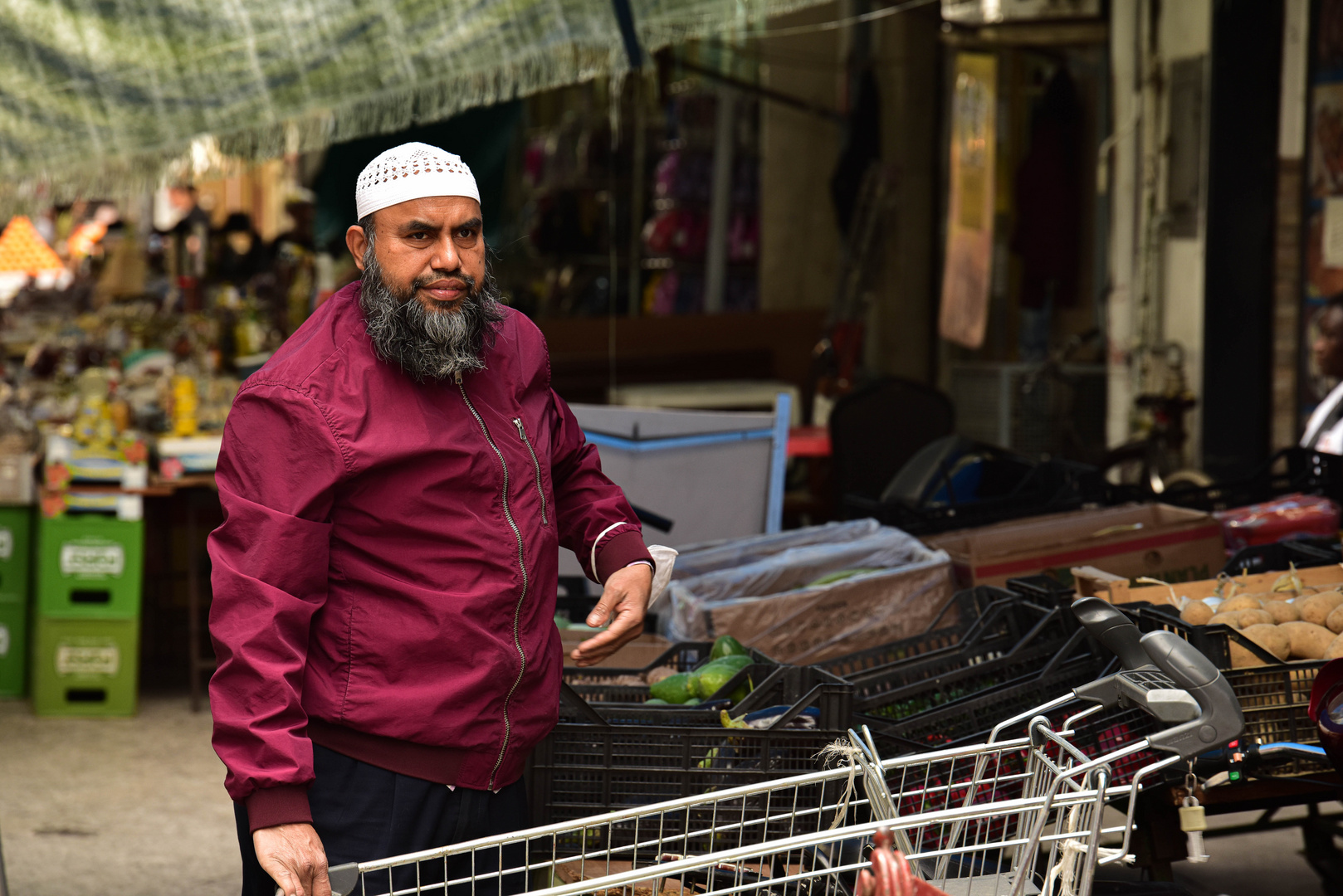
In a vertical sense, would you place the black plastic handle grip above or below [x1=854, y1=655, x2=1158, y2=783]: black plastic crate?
above

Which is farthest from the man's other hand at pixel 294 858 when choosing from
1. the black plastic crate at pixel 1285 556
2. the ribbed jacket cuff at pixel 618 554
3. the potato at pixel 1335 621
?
the black plastic crate at pixel 1285 556

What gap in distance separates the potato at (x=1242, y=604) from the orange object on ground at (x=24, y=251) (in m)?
8.96

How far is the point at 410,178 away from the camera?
2.39 meters

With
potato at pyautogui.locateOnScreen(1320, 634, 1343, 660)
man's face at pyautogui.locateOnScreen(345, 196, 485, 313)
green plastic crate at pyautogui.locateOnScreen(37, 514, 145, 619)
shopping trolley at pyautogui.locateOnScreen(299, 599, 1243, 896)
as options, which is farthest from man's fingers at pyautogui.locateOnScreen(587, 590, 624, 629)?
green plastic crate at pyautogui.locateOnScreen(37, 514, 145, 619)

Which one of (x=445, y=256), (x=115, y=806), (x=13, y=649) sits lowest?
(x=115, y=806)

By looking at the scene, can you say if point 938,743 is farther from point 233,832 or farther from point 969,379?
point 969,379

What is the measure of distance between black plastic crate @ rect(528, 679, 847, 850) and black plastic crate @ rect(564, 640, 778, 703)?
0.28 m

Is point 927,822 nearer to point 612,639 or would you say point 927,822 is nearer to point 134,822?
point 612,639

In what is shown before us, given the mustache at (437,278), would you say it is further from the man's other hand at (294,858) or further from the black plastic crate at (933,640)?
the black plastic crate at (933,640)

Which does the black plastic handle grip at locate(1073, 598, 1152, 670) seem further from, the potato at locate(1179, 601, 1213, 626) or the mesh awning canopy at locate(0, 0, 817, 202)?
the mesh awning canopy at locate(0, 0, 817, 202)

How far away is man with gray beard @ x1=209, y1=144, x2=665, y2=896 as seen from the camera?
2.24 metres

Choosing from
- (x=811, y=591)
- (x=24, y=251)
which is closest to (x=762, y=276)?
(x=24, y=251)

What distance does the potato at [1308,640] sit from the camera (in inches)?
131

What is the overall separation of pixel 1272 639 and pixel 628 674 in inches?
60.5
